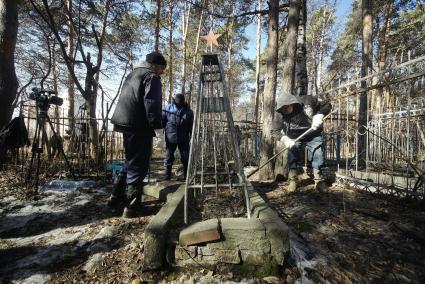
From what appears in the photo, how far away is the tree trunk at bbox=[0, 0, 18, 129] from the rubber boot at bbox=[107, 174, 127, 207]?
442 cm

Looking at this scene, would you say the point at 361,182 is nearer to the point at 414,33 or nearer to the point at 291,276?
the point at 291,276

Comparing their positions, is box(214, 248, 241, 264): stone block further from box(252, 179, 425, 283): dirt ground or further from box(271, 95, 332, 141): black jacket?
box(271, 95, 332, 141): black jacket

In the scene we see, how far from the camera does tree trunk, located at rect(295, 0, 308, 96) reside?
20.0 ft

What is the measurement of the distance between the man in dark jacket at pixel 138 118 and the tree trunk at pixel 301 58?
13.5ft

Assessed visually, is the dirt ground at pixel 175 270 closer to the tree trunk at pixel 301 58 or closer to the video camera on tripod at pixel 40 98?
the video camera on tripod at pixel 40 98

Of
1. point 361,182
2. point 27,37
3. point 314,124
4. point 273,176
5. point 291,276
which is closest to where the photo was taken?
point 291,276

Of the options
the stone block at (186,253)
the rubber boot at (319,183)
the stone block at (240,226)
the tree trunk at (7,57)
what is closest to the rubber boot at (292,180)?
the rubber boot at (319,183)

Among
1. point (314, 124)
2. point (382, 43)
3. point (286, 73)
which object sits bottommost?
point (314, 124)

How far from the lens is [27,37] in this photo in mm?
15188

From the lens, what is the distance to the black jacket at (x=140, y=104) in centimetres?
297

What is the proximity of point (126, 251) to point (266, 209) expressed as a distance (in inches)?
51.0

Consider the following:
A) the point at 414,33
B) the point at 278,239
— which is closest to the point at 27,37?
the point at 278,239

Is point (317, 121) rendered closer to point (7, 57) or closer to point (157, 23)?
point (7, 57)

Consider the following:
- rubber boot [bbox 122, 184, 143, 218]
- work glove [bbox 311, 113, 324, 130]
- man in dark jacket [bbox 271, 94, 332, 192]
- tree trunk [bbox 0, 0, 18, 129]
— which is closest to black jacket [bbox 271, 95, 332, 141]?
man in dark jacket [bbox 271, 94, 332, 192]
